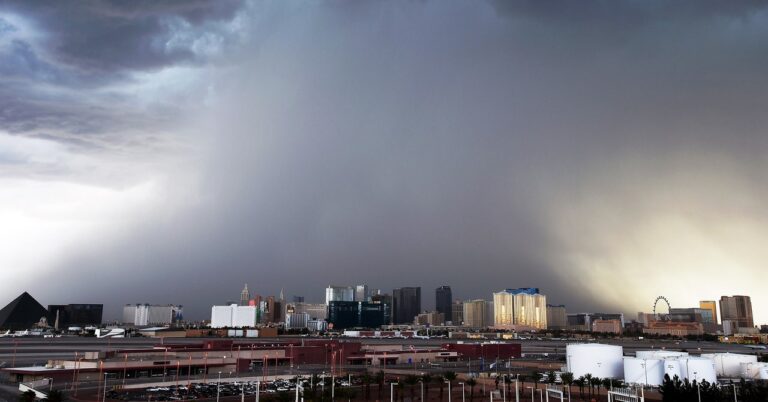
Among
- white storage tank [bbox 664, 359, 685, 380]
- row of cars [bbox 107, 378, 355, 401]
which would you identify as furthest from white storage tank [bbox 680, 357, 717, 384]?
row of cars [bbox 107, 378, 355, 401]

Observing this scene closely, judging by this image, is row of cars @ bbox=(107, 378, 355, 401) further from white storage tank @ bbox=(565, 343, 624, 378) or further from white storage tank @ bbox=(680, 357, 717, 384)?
white storage tank @ bbox=(680, 357, 717, 384)

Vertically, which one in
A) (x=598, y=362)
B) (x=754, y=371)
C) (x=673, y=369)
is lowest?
(x=754, y=371)

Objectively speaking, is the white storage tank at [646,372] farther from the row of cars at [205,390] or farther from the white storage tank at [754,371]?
the row of cars at [205,390]

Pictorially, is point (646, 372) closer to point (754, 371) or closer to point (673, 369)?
point (673, 369)

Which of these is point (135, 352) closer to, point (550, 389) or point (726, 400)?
point (550, 389)

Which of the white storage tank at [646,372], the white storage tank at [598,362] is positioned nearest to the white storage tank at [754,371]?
the white storage tank at [646,372]

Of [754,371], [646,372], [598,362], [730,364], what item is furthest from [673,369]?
[730,364]

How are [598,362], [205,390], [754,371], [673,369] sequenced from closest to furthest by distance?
[205,390] → [673,369] → [598,362] → [754,371]

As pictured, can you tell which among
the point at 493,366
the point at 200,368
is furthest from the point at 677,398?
the point at 200,368
